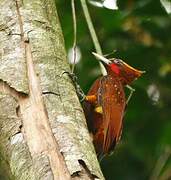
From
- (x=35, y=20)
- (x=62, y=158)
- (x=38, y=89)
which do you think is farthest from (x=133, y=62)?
(x=62, y=158)

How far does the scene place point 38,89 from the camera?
2021mm

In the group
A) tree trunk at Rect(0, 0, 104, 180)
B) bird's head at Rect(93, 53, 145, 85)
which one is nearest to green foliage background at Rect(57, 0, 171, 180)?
bird's head at Rect(93, 53, 145, 85)

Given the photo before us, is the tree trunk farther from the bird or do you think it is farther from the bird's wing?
the bird's wing

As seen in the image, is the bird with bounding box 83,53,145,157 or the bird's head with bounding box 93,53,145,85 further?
the bird's head with bounding box 93,53,145,85

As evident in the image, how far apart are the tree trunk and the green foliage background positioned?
3.59 feet

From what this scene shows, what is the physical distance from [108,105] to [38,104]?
948mm

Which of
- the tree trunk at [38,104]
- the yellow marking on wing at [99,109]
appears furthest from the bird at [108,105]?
the tree trunk at [38,104]

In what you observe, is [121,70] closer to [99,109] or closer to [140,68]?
[99,109]

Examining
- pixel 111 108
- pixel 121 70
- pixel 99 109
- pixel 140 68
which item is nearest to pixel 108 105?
pixel 111 108

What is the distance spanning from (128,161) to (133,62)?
0.66m

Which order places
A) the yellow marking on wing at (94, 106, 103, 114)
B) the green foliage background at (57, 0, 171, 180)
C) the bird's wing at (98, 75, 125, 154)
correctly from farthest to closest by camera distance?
1. the green foliage background at (57, 0, 171, 180)
2. the yellow marking on wing at (94, 106, 103, 114)
3. the bird's wing at (98, 75, 125, 154)

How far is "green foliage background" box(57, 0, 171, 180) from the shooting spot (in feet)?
11.6

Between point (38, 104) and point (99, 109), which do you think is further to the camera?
point (99, 109)

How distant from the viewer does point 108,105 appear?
2.87m
